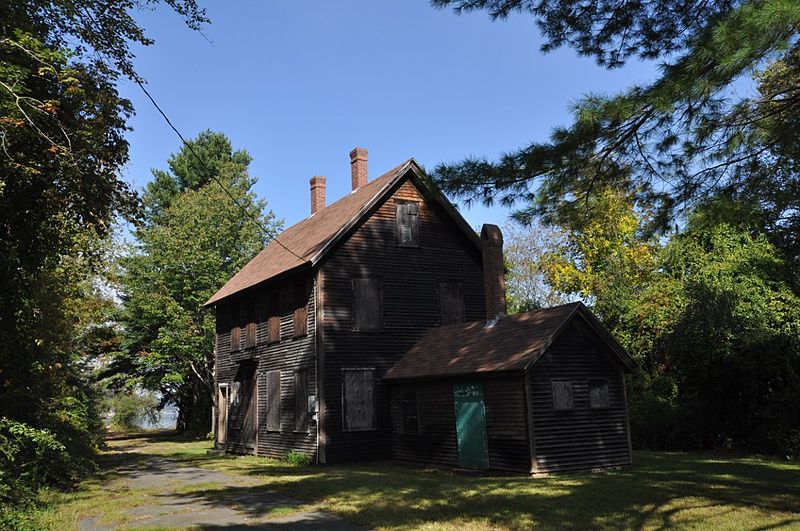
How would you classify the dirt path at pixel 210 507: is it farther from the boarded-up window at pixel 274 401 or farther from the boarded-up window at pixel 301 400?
the boarded-up window at pixel 274 401

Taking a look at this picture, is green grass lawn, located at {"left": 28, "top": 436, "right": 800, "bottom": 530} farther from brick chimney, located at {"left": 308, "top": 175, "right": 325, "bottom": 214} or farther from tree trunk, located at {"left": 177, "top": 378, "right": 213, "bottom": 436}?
tree trunk, located at {"left": 177, "top": 378, "right": 213, "bottom": 436}

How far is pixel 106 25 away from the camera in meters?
13.9

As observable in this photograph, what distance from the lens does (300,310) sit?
2300 cm

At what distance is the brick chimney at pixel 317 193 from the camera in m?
30.6

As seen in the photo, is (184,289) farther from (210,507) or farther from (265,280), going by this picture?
(210,507)

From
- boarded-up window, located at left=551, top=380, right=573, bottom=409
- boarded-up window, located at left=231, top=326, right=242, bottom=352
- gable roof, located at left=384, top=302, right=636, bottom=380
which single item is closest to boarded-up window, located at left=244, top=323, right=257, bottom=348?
boarded-up window, located at left=231, top=326, right=242, bottom=352

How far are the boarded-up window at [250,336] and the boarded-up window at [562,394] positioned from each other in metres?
13.5

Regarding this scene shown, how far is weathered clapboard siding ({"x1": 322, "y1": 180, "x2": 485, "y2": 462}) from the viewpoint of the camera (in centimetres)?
2156

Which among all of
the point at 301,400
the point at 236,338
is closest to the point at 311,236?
the point at 301,400

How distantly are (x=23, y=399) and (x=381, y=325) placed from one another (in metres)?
11.1

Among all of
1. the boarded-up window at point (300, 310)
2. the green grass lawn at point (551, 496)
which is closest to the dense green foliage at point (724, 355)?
the green grass lawn at point (551, 496)

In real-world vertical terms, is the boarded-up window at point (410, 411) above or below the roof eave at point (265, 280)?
below

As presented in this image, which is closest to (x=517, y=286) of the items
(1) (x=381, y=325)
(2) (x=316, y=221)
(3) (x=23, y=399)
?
(2) (x=316, y=221)

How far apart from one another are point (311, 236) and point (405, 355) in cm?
595
